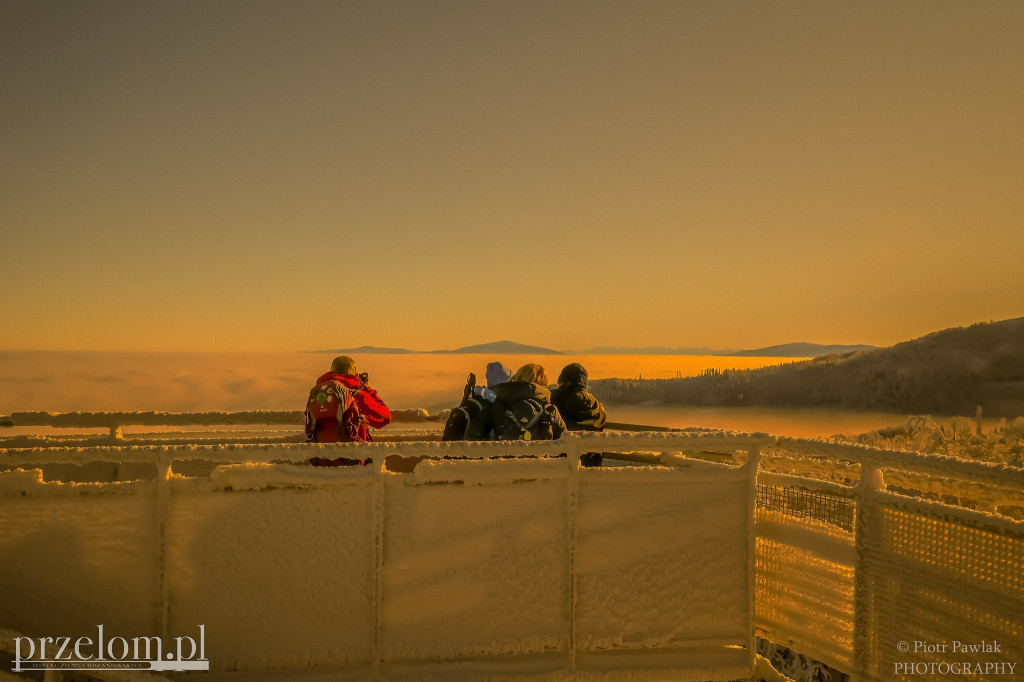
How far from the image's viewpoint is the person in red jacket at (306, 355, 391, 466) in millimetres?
4672

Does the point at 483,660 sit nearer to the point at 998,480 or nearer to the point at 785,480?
the point at 785,480

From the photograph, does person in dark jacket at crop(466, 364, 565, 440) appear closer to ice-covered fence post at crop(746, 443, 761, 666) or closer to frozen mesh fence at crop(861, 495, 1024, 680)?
ice-covered fence post at crop(746, 443, 761, 666)

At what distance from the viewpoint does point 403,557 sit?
3.41 metres

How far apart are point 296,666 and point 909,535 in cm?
332

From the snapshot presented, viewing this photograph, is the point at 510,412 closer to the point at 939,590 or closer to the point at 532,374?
the point at 532,374

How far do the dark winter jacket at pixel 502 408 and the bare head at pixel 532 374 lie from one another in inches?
5.7

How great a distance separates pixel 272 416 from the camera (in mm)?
5844

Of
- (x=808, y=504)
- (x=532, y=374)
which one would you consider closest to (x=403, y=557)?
(x=532, y=374)

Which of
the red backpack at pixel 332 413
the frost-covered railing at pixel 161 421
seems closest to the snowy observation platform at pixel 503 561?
the red backpack at pixel 332 413

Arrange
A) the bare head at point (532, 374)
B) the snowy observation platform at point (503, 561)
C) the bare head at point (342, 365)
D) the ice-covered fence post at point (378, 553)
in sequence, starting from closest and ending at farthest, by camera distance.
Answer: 1. the snowy observation platform at point (503, 561)
2. the ice-covered fence post at point (378, 553)
3. the bare head at point (532, 374)
4. the bare head at point (342, 365)

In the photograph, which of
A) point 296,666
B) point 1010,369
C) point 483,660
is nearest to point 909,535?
point 483,660

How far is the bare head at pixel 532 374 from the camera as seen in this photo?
4.60 metres

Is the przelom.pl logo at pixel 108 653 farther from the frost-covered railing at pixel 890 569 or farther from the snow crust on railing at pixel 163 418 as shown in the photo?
the frost-covered railing at pixel 890 569

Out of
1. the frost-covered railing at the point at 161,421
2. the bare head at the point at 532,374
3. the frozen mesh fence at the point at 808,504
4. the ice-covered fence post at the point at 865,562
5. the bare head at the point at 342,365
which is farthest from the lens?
the frost-covered railing at the point at 161,421
